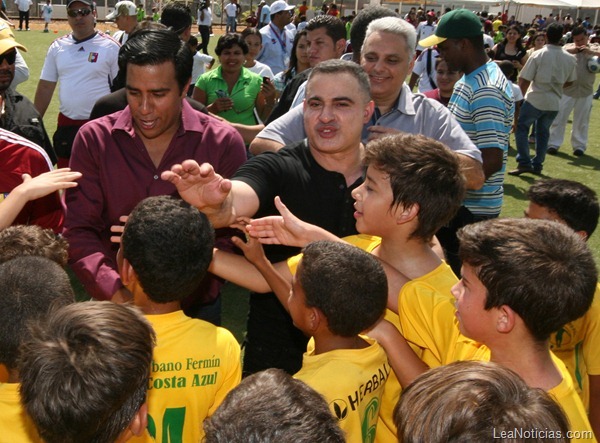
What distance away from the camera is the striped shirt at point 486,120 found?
462cm

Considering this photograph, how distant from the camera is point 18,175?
3.48 metres

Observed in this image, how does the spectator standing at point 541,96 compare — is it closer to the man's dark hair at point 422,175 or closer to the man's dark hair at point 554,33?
the man's dark hair at point 554,33

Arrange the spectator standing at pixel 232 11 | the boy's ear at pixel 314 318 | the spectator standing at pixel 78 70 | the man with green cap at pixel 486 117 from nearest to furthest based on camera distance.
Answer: the boy's ear at pixel 314 318 → the man with green cap at pixel 486 117 → the spectator standing at pixel 78 70 → the spectator standing at pixel 232 11

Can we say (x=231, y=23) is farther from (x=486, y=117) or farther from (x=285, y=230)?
(x=285, y=230)

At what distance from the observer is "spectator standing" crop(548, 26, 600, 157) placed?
493 inches

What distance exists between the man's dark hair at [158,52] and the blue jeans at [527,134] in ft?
27.8

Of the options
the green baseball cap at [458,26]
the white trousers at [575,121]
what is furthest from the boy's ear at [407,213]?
Result: the white trousers at [575,121]

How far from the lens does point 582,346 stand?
10.1 ft

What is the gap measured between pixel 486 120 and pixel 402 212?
199 cm

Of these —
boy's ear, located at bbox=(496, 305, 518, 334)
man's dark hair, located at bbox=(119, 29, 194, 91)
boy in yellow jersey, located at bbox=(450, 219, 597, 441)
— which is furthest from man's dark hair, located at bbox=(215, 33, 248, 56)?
boy's ear, located at bbox=(496, 305, 518, 334)

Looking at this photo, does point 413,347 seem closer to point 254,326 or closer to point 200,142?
point 254,326

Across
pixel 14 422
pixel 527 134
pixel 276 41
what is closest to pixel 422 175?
pixel 14 422

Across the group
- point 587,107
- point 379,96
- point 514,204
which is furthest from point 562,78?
point 379,96

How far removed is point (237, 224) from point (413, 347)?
939 mm
